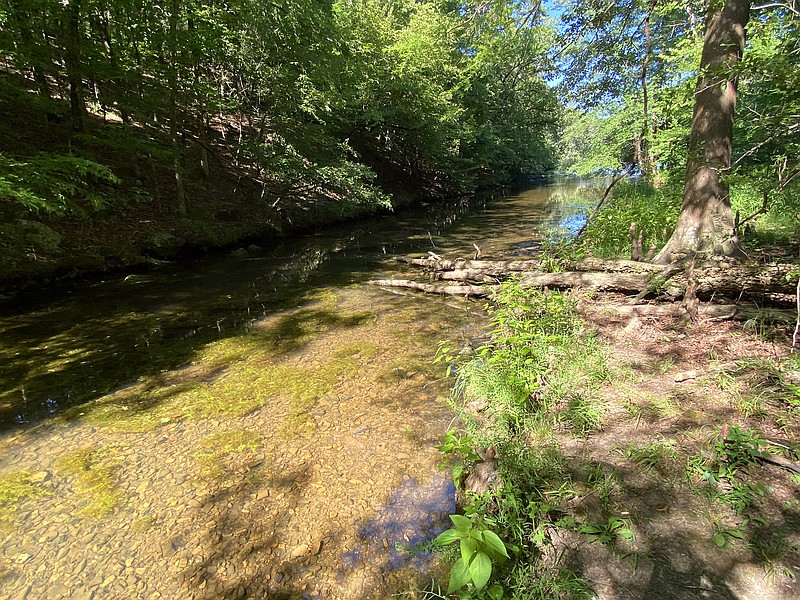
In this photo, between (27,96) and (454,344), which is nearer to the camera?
(454,344)

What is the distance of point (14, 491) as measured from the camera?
3.21 meters

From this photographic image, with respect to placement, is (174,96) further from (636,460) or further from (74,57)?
(636,460)

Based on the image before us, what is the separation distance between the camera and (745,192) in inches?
384

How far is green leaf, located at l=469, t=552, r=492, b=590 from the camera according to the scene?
1699mm

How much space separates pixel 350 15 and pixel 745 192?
1734 cm

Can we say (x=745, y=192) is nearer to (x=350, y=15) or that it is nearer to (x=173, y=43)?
(x=173, y=43)

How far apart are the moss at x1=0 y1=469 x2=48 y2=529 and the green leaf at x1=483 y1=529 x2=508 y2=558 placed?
139 inches

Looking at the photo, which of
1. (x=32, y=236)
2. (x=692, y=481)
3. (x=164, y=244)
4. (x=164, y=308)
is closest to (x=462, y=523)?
(x=692, y=481)

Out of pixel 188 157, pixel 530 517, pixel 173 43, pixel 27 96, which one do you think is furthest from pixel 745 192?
pixel 188 157

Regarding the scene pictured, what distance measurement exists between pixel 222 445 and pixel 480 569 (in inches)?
113

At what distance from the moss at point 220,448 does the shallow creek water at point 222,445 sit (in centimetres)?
2

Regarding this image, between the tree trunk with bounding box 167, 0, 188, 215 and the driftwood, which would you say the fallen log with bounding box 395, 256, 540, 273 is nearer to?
the driftwood

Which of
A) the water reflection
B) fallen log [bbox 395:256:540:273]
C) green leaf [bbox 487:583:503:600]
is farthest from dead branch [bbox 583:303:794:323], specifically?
the water reflection

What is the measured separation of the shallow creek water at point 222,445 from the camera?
254 centimetres
